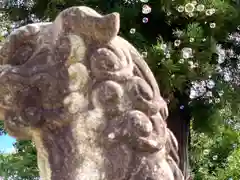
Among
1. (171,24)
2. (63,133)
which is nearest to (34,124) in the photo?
(63,133)

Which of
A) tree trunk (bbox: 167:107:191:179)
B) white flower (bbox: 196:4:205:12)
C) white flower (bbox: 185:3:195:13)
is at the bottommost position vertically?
tree trunk (bbox: 167:107:191:179)

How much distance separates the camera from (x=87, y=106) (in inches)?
82.0

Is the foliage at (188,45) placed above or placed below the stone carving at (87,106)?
below

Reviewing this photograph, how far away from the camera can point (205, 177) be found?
7613mm

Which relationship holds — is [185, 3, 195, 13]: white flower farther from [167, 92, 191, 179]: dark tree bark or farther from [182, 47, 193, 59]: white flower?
[167, 92, 191, 179]: dark tree bark

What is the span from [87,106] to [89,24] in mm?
240

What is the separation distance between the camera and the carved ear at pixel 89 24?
209cm

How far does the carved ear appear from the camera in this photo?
2.09 metres

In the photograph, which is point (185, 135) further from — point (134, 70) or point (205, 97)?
point (134, 70)

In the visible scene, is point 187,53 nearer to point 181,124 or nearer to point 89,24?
point 181,124

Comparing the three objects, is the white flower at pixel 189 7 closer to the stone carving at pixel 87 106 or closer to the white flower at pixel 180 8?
the white flower at pixel 180 8

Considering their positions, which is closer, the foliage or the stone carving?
the stone carving

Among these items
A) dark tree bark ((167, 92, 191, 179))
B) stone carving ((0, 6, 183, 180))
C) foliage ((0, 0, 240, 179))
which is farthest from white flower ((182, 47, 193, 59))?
stone carving ((0, 6, 183, 180))

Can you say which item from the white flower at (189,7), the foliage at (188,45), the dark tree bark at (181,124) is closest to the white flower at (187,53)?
the foliage at (188,45)
